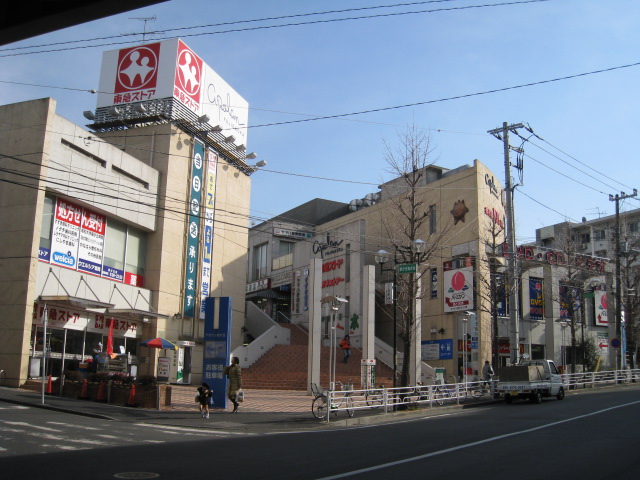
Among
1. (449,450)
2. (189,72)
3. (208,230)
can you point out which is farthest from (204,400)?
(189,72)

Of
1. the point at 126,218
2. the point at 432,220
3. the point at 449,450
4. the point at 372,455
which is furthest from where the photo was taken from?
the point at 432,220

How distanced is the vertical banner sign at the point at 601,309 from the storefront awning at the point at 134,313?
3596 cm

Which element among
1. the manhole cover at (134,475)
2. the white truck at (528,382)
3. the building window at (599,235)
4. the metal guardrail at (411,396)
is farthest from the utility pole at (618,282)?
the building window at (599,235)

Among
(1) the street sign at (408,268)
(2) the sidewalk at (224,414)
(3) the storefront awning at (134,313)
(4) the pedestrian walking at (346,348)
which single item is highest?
(1) the street sign at (408,268)

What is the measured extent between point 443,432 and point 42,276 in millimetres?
18794

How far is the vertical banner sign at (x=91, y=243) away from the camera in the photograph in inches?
1093

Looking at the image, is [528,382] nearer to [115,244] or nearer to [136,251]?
[136,251]

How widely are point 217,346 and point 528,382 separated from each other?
13.4 metres

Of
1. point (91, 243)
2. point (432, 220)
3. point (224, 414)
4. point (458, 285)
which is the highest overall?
point (432, 220)

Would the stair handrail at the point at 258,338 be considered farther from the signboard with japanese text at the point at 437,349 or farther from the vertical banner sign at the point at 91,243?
the vertical banner sign at the point at 91,243

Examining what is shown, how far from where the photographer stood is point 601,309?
48438 millimetres

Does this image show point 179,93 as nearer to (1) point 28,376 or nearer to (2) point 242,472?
(1) point 28,376

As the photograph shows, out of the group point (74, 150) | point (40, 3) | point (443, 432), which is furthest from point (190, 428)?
point (74, 150)

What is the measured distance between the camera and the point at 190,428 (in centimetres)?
1609
